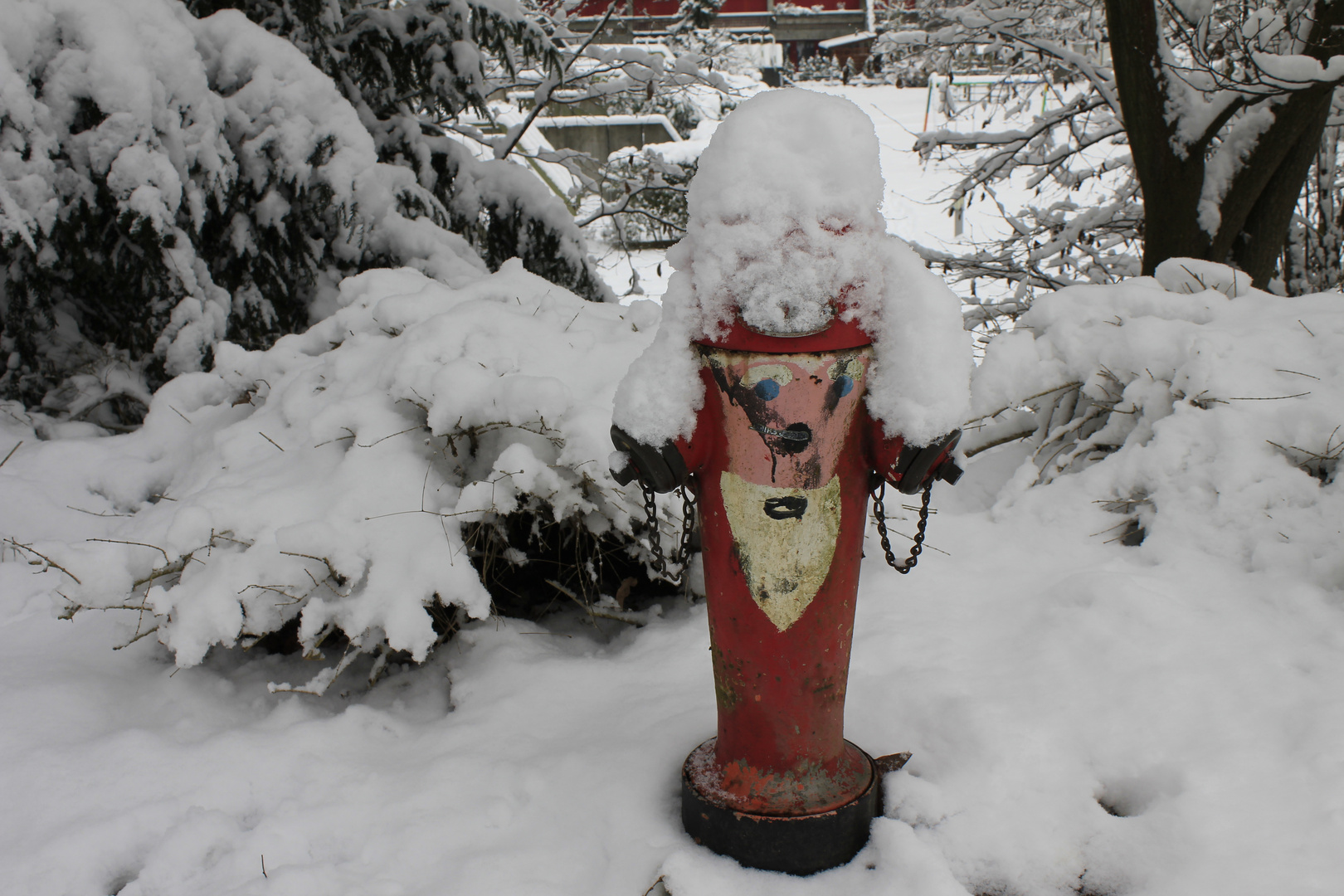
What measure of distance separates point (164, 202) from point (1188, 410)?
11.9ft

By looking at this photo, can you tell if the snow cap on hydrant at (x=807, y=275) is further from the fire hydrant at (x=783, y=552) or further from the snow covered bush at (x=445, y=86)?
the snow covered bush at (x=445, y=86)

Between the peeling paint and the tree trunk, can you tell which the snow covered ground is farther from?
the tree trunk

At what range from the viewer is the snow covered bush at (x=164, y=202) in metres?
2.99

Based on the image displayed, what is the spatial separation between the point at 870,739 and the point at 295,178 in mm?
3120

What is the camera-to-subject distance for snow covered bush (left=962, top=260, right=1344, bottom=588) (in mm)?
2471

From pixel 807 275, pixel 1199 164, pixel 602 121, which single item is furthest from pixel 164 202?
pixel 602 121

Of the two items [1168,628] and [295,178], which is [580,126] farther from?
[1168,628]

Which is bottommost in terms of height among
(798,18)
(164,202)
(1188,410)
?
(1188,410)

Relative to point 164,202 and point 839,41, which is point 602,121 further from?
point 839,41

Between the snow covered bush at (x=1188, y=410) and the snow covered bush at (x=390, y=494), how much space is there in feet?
4.95

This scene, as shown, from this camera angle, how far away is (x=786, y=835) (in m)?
1.66

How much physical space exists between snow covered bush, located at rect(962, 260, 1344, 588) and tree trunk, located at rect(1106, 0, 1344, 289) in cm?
99

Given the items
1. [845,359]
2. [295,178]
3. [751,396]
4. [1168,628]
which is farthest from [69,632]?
[1168,628]

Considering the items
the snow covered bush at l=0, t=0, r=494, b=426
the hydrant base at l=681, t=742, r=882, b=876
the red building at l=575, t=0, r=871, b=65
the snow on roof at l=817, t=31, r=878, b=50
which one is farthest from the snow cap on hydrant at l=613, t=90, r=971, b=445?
the red building at l=575, t=0, r=871, b=65
